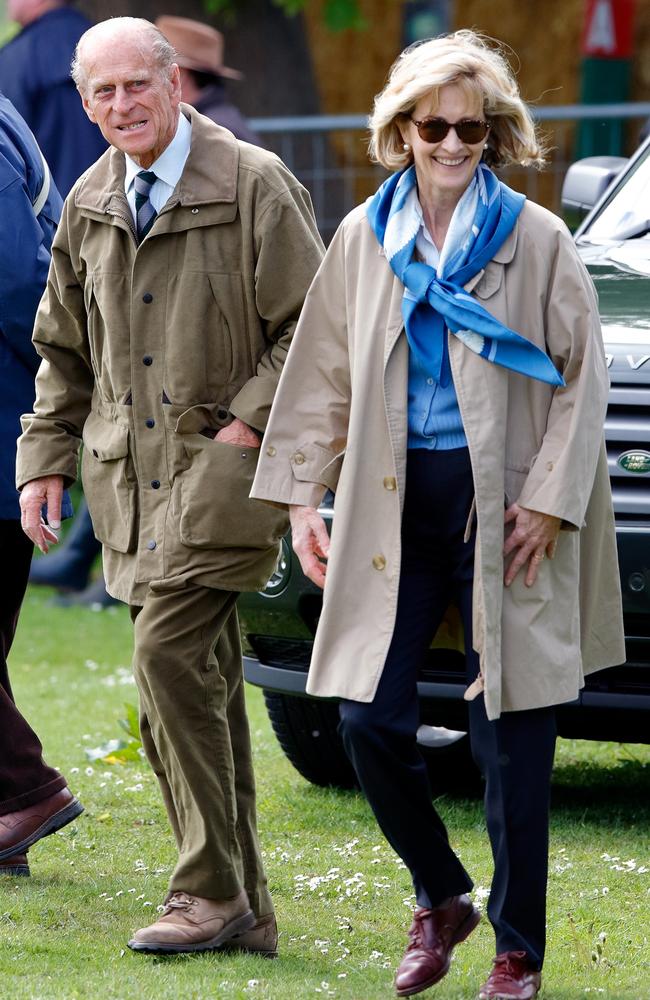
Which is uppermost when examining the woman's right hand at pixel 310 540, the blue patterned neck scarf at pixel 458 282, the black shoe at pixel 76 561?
the blue patterned neck scarf at pixel 458 282

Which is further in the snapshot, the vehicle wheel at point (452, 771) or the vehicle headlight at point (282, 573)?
the vehicle wheel at point (452, 771)

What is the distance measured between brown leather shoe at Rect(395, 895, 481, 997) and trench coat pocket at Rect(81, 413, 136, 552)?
1065mm

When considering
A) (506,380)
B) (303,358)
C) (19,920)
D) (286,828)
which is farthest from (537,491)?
(286,828)

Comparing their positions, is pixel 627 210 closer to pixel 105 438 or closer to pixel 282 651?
pixel 282 651

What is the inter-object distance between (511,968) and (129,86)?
80.2 inches

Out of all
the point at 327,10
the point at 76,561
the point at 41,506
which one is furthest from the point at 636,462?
the point at 327,10

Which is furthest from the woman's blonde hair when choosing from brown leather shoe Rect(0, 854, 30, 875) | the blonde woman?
brown leather shoe Rect(0, 854, 30, 875)

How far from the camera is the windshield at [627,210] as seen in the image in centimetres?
612

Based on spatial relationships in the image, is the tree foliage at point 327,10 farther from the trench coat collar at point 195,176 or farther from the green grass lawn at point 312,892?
the trench coat collar at point 195,176

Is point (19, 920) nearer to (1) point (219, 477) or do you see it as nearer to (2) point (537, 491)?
(1) point (219, 477)

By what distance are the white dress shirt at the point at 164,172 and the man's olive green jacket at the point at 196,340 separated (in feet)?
0.07

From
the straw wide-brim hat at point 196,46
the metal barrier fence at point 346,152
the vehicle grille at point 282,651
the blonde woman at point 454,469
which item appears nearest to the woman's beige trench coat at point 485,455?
the blonde woman at point 454,469

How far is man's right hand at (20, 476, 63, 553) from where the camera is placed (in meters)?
4.39

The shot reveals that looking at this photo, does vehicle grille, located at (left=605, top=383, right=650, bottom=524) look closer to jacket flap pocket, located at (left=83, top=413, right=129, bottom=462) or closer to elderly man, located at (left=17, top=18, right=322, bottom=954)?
elderly man, located at (left=17, top=18, right=322, bottom=954)
